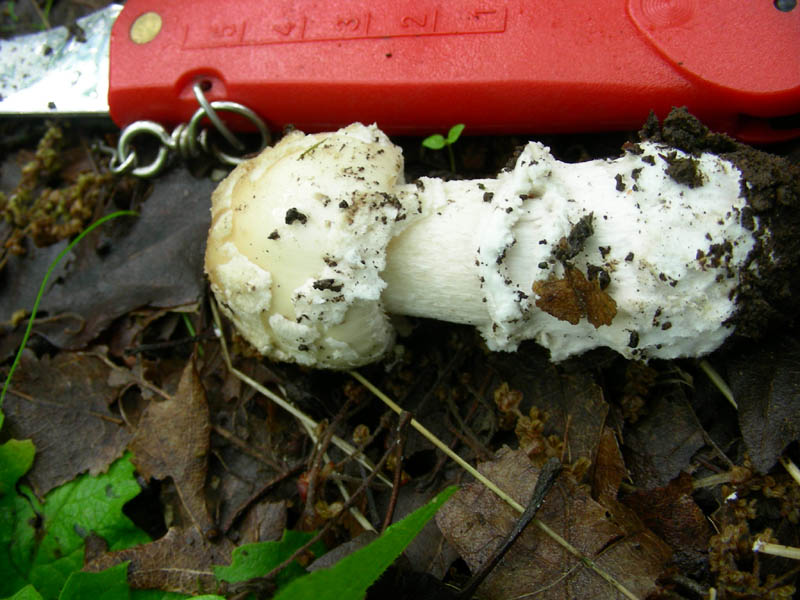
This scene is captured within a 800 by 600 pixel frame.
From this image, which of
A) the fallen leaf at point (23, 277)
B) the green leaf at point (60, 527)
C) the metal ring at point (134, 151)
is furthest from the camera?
the fallen leaf at point (23, 277)

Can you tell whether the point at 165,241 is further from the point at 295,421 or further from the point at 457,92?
the point at 457,92

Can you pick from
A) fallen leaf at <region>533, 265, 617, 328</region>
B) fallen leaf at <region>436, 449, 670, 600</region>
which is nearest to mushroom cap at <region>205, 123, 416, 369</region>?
fallen leaf at <region>533, 265, 617, 328</region>

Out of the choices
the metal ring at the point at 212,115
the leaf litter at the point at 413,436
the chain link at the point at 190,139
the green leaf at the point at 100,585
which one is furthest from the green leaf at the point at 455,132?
the green leaf at the point at 100,585

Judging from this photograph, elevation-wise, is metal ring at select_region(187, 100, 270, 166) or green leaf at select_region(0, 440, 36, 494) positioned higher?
metal ring at select_region(187, 100, 270, 166)

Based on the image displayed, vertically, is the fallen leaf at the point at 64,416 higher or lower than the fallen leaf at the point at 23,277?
lower

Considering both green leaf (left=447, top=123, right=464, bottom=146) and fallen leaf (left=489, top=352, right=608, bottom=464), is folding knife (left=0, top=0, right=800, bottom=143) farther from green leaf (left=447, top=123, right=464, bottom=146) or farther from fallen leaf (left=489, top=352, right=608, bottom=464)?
fallen leaf (left=489, top=352, right=608, bottom=464)

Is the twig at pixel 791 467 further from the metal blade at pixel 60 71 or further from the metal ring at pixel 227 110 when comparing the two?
the metal blade at pixel 60 71

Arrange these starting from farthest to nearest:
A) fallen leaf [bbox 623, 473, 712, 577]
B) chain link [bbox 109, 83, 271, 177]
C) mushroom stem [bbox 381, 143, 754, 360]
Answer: chain link [bbox 109, 83, 271, 177] < fallen leaf [bbox 623, 473, 712, 577] < mushroom stem [bbox 381, 143, 754, 360]
